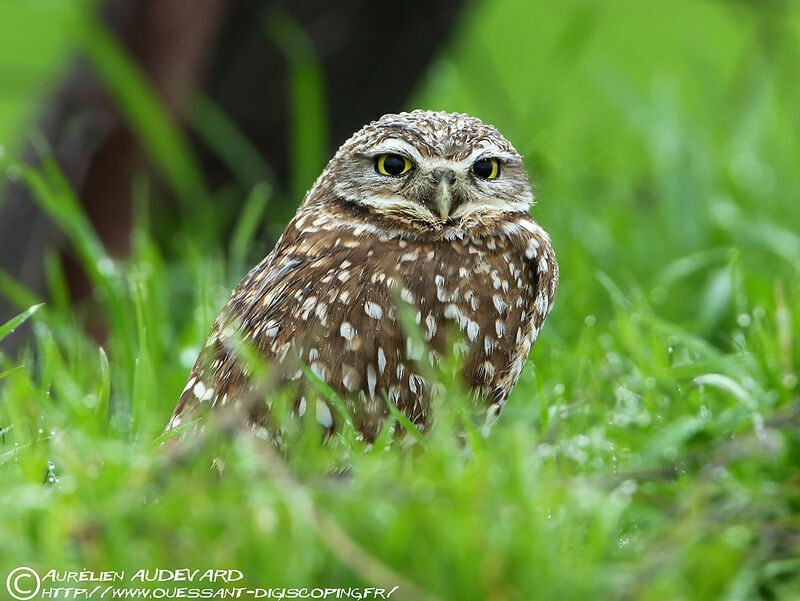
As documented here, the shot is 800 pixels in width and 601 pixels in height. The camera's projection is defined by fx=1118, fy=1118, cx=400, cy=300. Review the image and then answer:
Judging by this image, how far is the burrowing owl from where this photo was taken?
2.62 meters

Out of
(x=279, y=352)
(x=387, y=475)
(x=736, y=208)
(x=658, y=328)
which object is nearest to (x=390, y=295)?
(x=279, y=352)

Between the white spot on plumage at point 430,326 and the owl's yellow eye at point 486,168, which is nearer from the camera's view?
the white spot on plumage at point 430,326

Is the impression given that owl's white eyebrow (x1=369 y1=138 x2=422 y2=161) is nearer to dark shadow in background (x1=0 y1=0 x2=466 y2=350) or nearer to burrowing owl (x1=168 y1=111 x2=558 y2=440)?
burrowing owl (x1=168 y1=111 x2=558 y2=440)

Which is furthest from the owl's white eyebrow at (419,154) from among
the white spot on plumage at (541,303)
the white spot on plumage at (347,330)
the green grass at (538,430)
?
the green grass at (538,430)

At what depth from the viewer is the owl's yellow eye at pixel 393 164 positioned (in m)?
2.91

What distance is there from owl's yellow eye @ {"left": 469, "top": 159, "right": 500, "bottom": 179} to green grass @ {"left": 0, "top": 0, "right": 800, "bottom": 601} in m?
0.53

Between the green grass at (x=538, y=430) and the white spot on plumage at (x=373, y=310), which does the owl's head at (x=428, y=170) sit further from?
the green grass at (x=538, y=430)

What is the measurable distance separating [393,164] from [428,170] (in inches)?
4.0

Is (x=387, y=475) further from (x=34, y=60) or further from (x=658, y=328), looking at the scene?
(x=34, y=60)

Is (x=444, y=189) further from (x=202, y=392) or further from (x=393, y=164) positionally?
(x=202, y=392)

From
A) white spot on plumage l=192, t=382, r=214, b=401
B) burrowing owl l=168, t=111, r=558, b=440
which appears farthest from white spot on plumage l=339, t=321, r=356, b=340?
white spot on plumage l=192, t=382, r=214, b=401

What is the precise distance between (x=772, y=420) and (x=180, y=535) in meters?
1.27

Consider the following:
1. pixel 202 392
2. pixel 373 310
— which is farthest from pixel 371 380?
pixel 202 392

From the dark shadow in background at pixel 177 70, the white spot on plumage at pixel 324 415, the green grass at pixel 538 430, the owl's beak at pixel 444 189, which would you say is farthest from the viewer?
the dark shadow in background at pixel 177 70
